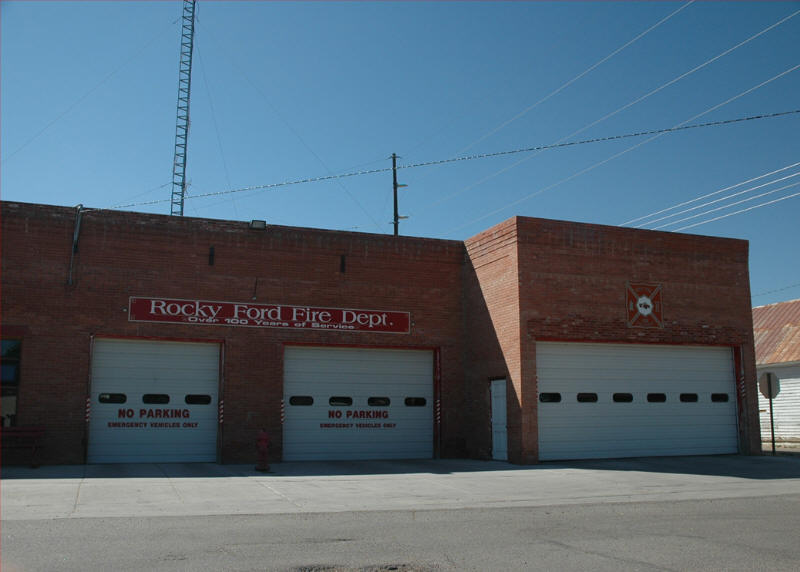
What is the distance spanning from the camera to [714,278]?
22781mm

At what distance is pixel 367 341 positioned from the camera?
2159 cm

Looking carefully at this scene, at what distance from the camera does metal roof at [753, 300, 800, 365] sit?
30.4 meters

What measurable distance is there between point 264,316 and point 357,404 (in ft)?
11.8

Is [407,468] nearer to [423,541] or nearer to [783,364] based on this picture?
[423,541]

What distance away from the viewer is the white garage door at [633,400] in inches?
804

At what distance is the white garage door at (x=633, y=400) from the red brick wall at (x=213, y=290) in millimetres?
3188

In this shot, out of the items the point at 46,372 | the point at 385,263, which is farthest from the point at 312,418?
the point at 46,372

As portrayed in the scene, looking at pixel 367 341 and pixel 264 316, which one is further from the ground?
pixel 264 316

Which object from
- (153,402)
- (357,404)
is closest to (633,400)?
(357,404)

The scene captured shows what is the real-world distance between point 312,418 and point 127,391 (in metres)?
4.88

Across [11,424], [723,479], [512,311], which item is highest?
[512,311]

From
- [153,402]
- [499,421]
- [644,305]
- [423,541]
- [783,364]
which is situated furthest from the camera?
[783,364]

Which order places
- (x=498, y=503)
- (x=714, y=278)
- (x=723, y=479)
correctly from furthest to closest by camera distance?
(x=714, y=278) → (x=723, y=479) → (x=498, y=503)

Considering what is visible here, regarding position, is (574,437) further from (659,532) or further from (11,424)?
(11,424)
